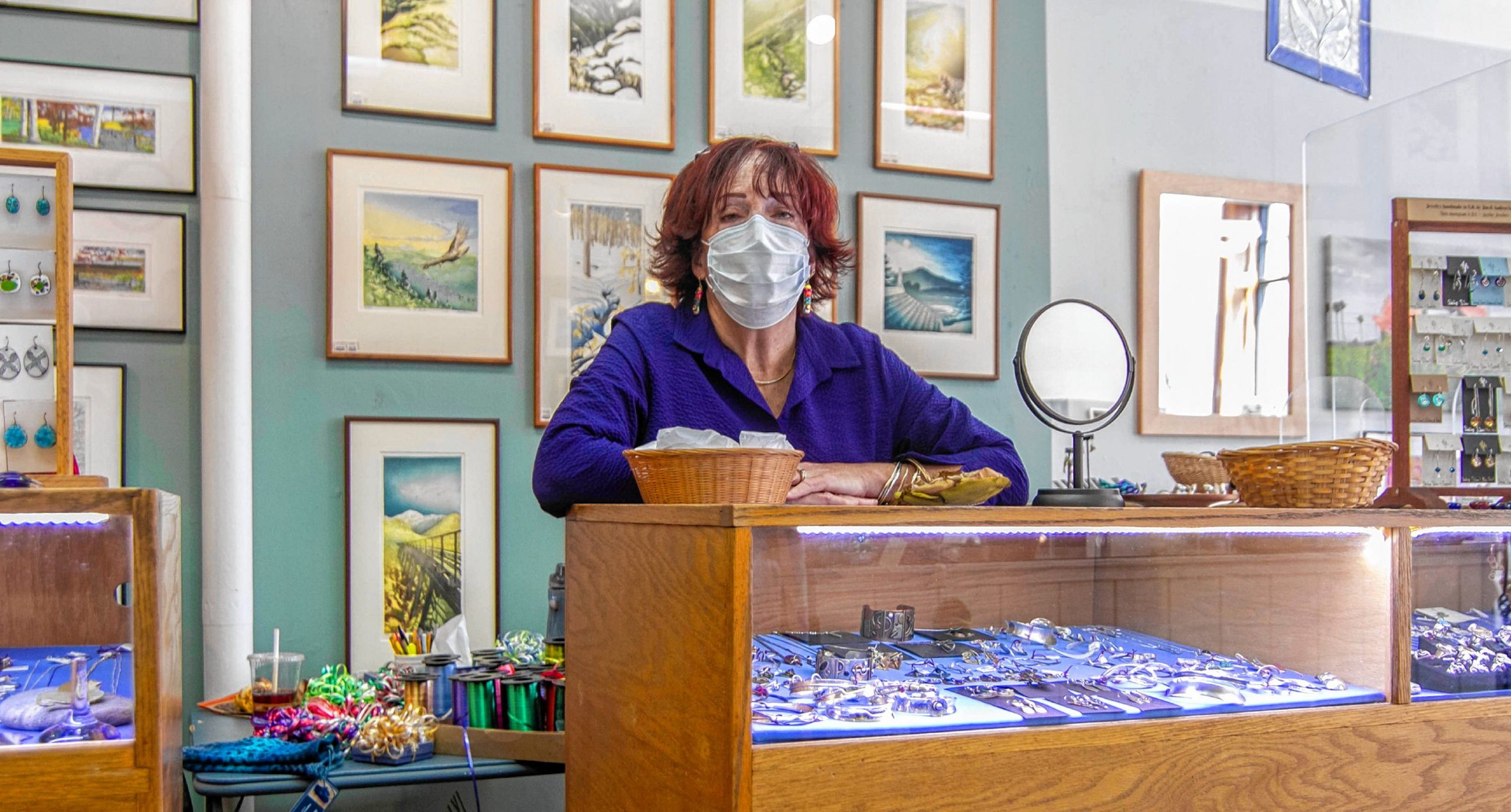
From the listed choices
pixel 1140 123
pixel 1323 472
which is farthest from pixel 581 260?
pixel 1140 123

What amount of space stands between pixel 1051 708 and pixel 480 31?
9.32ft

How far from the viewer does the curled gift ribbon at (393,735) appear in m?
2.64

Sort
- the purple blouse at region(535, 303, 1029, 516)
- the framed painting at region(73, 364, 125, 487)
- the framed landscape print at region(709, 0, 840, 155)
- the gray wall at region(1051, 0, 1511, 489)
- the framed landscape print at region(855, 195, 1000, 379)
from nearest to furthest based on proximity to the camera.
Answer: the purple blouse at region(535, 303, 1029, 516)
the framed painting at region(73, 364, 125, 487)
the framed landscape print at region(709, 0, 840, 155)
the framed landscape print at region(855, 195, 1000, 379)
the gray wall at region(1051, 0, 1511, 489)

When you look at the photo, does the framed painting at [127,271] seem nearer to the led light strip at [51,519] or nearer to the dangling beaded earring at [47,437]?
the dangling beaded earring at [47,437]

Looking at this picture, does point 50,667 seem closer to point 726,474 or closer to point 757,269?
point 726,474

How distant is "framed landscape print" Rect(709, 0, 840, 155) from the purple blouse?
4.71ft

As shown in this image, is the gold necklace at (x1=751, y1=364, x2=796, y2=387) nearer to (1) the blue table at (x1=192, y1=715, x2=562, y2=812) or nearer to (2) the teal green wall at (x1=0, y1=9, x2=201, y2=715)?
(1) the blue table at (x1=192, y1=715, x2=562, y2=812)

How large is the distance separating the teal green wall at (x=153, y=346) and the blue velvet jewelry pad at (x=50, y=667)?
1640mm

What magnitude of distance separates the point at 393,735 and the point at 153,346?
4.79ft

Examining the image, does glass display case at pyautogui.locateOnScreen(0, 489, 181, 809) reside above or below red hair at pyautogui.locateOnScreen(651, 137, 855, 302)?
below

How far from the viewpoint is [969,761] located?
5.08 feet

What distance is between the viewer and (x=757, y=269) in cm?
244

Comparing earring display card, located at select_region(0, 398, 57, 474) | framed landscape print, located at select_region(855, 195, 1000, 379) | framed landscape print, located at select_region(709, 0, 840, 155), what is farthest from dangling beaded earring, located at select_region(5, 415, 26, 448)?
framed landscape print, located at select_region(855, 195, 1000, 379)

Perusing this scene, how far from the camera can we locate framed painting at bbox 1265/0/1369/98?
210 inches
